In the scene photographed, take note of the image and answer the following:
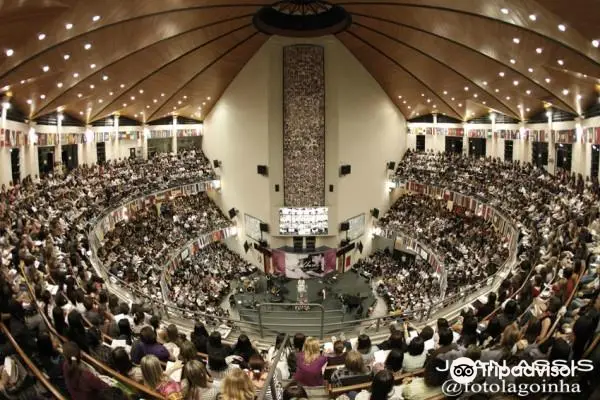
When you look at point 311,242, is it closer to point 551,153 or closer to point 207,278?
point 207,278

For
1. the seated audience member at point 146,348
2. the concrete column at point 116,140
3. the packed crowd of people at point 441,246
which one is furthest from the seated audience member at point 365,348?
the concrete column at point 116,140

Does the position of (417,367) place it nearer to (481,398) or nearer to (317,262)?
(481,398)

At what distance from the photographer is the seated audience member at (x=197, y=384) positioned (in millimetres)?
4883

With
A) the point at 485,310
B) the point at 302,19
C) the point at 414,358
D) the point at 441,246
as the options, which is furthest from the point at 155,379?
the point at 441,246

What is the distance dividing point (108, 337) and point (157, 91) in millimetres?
24690

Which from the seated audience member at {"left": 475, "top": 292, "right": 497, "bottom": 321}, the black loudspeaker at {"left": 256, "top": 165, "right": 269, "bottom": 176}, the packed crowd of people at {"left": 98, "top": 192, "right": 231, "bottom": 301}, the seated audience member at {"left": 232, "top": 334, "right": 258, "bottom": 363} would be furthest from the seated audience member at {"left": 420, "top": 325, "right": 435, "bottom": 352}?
the black loudspeaker at {"left": 256, "top": 165, "right": 269, "bottom": 176}

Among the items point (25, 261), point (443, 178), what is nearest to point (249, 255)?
point (443, 178)

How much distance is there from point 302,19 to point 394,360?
21.9 m

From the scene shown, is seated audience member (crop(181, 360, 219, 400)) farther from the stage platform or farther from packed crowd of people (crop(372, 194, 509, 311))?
the stage platform

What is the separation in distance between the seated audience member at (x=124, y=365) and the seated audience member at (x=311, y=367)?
75.3 inches

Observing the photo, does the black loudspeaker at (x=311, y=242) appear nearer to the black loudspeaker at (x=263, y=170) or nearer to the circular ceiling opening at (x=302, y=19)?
the black loudspeaker at (x=263, y=170)

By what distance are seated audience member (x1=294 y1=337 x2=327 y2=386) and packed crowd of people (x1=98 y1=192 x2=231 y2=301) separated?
486 inches

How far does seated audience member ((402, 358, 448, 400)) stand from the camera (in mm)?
5375

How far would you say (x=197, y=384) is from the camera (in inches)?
193
